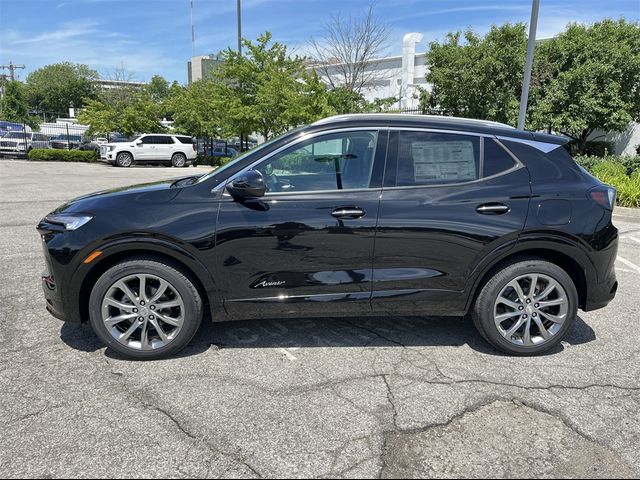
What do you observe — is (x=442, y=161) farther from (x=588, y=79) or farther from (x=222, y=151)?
(x=222, y=151)

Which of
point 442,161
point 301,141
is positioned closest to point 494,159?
point 442,161

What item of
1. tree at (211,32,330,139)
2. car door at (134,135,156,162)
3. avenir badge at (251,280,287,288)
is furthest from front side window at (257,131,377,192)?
car door at (134,135,156,162)

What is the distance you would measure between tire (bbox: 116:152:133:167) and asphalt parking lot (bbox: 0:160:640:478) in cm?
2339

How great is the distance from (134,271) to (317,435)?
1.72 m

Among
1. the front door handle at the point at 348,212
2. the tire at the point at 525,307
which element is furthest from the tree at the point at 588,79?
the front door handle at the point at 348,212

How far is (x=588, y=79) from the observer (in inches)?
673

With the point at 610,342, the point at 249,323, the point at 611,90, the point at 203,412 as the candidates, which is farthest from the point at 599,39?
the point at 203,412

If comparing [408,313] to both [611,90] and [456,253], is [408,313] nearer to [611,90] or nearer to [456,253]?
[456,253]

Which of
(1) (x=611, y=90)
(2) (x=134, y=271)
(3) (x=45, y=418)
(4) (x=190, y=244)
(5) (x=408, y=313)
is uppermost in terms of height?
(1) (x=611, y=90)

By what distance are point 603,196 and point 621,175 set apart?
9168mm

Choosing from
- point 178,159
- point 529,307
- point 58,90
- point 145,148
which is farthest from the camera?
point 58,90

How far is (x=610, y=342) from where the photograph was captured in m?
4.05

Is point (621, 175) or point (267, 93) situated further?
point (267, 93)

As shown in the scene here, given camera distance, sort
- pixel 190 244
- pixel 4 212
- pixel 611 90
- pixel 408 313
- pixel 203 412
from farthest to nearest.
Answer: pixel 611 90 → pixel 4 212 → pixel 408 313 → pixel 190 244 → pixel 203 412
